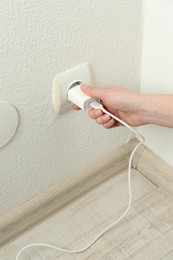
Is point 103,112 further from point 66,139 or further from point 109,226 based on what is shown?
point 109,226

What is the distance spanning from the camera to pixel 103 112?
1.97 feet

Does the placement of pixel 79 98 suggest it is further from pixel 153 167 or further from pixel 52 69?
pixel 153 167

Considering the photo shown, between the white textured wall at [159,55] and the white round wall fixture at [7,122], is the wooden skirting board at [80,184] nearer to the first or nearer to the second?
the white textured wall at [159,55]

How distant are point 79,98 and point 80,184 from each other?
26 centimetres

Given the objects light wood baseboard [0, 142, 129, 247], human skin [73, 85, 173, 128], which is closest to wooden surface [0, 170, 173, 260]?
light wood baseboard [0, 142, 129, 247]

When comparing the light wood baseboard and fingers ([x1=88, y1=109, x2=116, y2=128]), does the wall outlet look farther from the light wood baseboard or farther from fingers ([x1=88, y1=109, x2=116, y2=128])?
the light wood baseboard

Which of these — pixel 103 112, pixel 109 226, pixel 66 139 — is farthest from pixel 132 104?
pixel 109 226

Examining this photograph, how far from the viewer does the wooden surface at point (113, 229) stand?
71 cm

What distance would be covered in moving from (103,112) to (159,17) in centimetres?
20

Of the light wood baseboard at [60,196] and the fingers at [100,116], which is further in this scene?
the light wood baseboard at [60,196]

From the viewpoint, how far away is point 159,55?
0.66 m

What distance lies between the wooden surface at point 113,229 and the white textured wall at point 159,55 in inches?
4.6

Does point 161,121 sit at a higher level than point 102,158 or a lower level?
higher

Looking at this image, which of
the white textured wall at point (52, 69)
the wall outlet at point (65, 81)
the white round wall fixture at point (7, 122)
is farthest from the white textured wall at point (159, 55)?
the white round wall fixture at point (7, 122)
